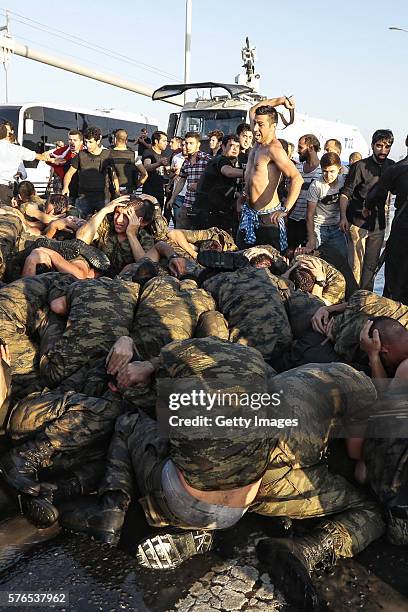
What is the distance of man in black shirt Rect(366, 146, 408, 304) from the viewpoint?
4.93 m

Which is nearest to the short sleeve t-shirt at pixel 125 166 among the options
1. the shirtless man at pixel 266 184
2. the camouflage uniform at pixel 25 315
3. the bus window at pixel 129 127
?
the shirtless man at pixel 266 184

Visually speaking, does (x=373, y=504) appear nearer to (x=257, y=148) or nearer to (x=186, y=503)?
(x=186, y=503)

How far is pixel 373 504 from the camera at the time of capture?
267 cm

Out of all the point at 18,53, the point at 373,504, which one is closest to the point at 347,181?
the point at 373,504

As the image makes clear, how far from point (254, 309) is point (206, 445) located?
158 cm

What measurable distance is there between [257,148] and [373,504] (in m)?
3.52

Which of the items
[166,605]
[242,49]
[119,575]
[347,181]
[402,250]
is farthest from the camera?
[242,49]

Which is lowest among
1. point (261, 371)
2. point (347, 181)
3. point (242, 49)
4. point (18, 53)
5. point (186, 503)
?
point (186, 503)

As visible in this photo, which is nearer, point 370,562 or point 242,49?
point 370,562

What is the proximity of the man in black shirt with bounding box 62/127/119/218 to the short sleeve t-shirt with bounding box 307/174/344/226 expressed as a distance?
279 centimetres

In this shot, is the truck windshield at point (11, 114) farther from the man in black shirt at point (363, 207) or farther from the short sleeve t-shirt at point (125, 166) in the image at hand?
the man in black shirt at point (363, 207)

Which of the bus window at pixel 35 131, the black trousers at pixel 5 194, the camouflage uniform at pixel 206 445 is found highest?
the bus window at pixel 35 131

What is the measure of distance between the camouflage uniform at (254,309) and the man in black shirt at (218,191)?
105 inches

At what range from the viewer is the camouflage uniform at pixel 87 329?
11.2ft
